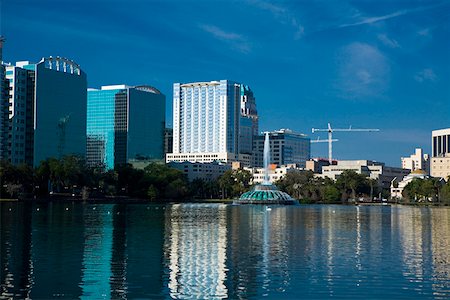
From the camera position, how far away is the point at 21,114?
163000 mm

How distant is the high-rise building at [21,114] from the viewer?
160 metres

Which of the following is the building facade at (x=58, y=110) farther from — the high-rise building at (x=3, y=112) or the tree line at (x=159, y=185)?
the tree line at (x=159, y=185)

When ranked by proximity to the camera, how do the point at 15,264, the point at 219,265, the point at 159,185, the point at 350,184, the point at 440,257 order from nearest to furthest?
the point at 15,264
the point at 219,265
the point at 440,257
the point at 159,185
the point at 350,184


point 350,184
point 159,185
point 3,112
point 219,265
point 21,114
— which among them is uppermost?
point 21,114

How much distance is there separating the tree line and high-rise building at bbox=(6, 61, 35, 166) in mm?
21601

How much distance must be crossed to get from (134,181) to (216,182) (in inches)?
1638

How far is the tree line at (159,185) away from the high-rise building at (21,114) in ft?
70.9

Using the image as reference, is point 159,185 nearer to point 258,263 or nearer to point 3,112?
point 3,112

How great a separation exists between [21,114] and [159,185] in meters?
39.9

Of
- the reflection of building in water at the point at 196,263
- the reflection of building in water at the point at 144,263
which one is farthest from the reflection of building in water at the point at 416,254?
the reflection of building in water at the point at 144,263

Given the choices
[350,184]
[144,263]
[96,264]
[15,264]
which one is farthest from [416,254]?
[350,184]

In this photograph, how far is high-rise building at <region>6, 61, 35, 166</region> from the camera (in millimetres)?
160375

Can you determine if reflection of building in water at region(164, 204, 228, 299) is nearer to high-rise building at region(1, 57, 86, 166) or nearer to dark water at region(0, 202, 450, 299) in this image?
dark water at region(0, 202, 450, 299)

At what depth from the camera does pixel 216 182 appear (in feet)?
608
